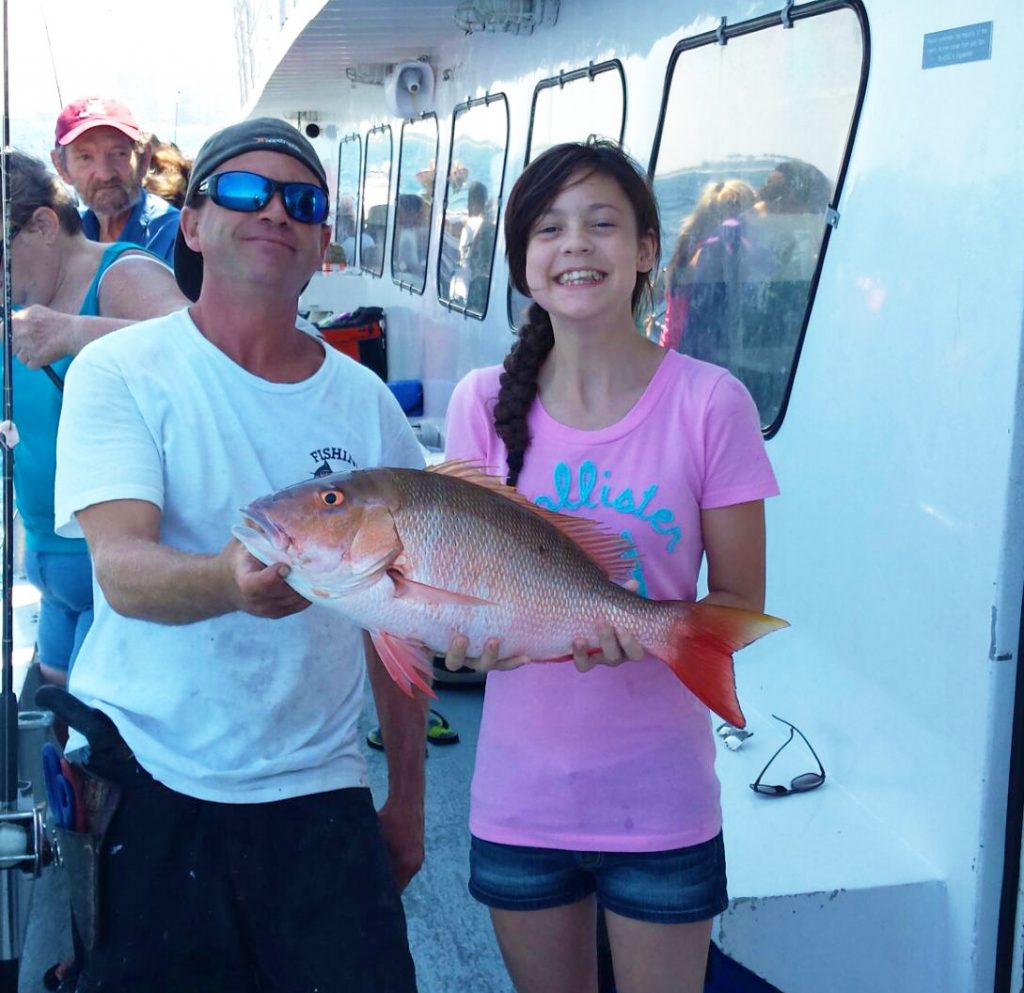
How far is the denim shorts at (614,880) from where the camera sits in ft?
6.77

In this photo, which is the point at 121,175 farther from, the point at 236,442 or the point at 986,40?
the point at 986,40

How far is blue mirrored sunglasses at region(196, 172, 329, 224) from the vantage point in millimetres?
2109

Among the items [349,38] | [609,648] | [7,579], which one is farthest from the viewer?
[349,38]

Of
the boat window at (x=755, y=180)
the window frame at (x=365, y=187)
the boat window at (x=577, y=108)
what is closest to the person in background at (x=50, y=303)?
the boat window at (x=577, y=108)

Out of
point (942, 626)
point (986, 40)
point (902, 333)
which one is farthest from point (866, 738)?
point (986, 40)

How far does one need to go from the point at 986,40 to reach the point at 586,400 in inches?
48.3

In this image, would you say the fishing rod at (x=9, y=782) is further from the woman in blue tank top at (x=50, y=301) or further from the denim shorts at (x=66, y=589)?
the denim shorts at (x=66, y=589)

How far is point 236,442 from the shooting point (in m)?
2.03

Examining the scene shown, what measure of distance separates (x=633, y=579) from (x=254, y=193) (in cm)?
95

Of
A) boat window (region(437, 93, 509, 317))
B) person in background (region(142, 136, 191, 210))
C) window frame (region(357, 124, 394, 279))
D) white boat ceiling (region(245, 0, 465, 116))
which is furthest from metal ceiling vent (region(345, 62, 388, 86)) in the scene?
person in background (region(142, 136, 191, 210))

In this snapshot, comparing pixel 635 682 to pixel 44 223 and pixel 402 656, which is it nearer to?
pixel 402 656

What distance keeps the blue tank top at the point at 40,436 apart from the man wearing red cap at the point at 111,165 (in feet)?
4.21

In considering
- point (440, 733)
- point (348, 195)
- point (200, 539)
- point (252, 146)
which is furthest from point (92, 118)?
point (348, 195)

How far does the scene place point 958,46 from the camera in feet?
8.60
